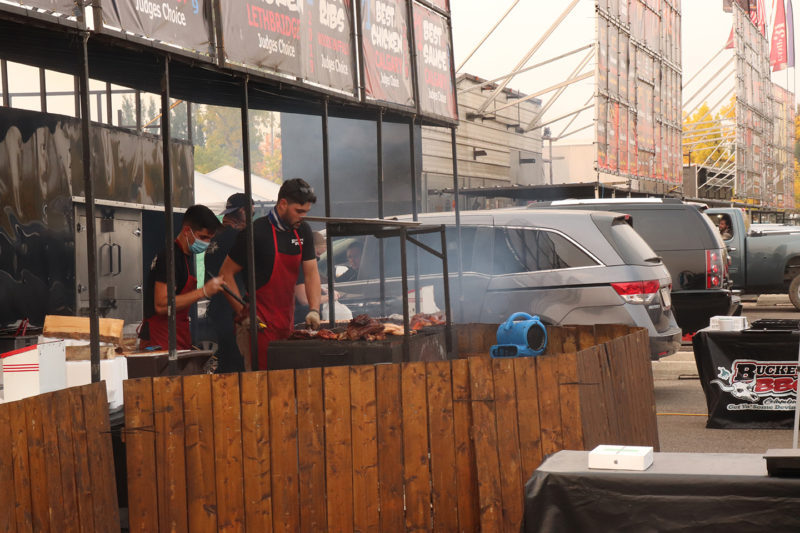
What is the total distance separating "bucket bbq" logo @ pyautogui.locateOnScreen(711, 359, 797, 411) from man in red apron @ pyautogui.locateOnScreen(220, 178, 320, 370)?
4.64m

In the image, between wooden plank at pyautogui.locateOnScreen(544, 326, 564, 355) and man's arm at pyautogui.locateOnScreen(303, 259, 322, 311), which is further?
wooden plank at pyautogui.locateOnScreen(544, 326, 564, 355)

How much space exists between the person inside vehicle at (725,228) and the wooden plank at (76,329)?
19094 mm

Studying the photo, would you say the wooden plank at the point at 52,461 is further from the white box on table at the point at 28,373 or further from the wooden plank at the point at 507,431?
the wooden plank at the point at 507,431

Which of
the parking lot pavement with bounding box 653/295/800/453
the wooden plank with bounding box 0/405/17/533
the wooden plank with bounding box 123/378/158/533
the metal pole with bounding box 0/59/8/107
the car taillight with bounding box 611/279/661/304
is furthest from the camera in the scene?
the car taillight with bounding box 611/279/661/304

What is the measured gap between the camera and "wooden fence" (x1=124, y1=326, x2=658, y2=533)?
595cm

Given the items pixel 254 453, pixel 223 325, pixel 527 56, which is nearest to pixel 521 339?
pixel 254 453

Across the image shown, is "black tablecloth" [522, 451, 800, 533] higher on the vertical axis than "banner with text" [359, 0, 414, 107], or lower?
lower

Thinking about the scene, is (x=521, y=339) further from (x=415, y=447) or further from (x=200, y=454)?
(x=200, y=454)

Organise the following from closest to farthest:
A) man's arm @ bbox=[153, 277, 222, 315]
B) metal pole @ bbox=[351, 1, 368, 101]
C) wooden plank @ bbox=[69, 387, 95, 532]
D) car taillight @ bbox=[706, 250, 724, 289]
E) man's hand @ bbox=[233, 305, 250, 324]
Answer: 1. wooden plank @ bbox=[69, 387, 95, 532]
2. man's arm @ bbox=[153, 277, 222, 315]
3. man's hand @ bbox=[233, 305, 250, 324]
4. metal pole @ bbox=[351, 1, 368, 101]
5. car taillight @ bbox=[706, 250, 724, 289]

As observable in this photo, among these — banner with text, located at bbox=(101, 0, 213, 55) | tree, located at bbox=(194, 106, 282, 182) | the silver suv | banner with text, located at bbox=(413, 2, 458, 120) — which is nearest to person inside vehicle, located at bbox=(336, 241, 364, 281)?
the silver suv

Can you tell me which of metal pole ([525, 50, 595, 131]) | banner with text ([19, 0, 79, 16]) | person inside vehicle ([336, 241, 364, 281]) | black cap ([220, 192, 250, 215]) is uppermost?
metal pole ([525, 50, 595, 131])

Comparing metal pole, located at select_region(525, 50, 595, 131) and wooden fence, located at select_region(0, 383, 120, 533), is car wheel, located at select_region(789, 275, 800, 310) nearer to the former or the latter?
metal pole, located at select_region(525, 50, 595, 131)

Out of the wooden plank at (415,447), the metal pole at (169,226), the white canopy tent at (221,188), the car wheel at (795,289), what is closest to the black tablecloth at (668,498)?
the wooden plank at (415,447)

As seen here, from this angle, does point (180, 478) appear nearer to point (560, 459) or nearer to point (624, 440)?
point (560, 459)
